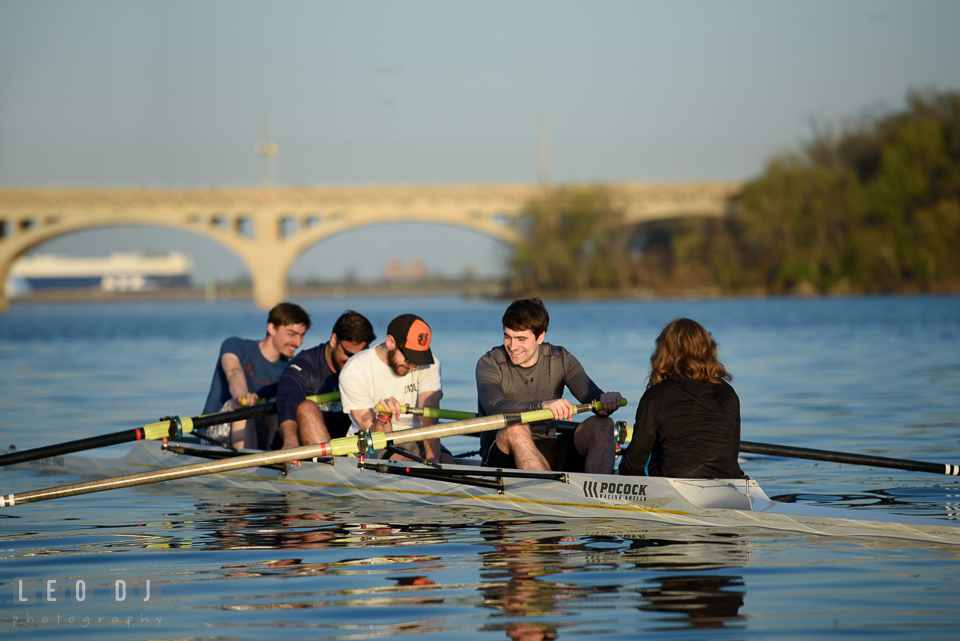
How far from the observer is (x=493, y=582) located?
5426 mm

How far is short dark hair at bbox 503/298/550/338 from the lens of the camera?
6.71 metres

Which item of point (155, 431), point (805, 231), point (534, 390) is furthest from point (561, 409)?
point (805, 231)

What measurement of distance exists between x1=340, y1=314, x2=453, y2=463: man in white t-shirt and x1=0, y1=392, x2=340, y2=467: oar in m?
0.73

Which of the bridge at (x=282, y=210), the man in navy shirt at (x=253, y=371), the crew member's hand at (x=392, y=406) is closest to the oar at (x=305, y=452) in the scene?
the crew member's hand at (x=392, y=406)

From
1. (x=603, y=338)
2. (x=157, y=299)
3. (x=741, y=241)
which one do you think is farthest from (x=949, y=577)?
(x=157, y=299)

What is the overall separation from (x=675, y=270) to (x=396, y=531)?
65.9 metres

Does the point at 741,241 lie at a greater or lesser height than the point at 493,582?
greater

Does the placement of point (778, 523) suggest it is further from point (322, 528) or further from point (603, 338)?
point (603, 338)

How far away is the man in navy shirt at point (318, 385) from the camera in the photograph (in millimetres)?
8078

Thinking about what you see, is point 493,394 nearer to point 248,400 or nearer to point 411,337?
point 411,337

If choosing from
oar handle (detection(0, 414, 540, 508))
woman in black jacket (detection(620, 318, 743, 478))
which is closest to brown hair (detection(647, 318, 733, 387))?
woman in black jacket (detection(620, 318, 743, 478))

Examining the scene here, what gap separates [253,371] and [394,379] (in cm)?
202

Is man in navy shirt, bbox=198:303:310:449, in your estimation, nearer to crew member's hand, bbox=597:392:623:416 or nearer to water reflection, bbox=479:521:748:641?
water reflection, bbox=479:521:748:641

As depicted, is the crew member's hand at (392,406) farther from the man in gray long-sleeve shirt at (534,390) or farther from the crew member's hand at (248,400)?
the crew member's hand at (248,400)
